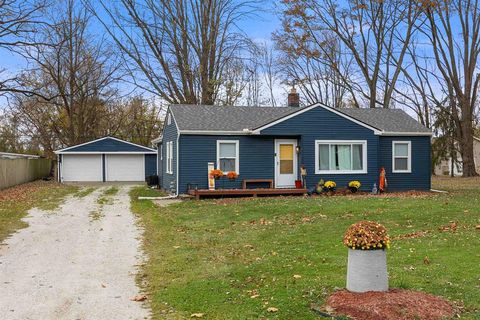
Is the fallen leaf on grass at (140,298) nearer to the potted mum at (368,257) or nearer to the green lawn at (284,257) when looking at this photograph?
the green lawn at (284,257)

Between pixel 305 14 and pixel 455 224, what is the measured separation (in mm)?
26929

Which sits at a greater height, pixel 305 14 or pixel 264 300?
pixel 305 14

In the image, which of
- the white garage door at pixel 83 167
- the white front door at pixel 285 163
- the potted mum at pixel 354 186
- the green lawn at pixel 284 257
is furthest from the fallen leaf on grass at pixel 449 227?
the white garage door at pixel 83 167

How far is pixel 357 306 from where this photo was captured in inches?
203

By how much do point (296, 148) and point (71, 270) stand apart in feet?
46.5

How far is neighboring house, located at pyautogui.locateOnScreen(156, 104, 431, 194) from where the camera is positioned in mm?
20266

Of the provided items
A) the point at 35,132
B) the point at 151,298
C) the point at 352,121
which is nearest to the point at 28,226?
the point at 151,298

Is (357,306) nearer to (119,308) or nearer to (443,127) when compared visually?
(119,308)

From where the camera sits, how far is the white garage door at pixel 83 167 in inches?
1352

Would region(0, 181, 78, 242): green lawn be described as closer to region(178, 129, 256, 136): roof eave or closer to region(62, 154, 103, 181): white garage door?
region(178, 129, 256, 136): roof eave

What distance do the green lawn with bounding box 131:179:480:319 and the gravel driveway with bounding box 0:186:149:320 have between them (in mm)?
392

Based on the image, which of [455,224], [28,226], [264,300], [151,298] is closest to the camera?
[264,300]

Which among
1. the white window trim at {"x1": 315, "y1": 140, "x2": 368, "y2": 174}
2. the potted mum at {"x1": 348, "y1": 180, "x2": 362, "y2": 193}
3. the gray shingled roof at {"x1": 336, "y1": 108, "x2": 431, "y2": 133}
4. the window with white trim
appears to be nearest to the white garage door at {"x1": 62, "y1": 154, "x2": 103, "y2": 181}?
the window with white trim

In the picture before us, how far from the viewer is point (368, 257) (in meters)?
5.59
